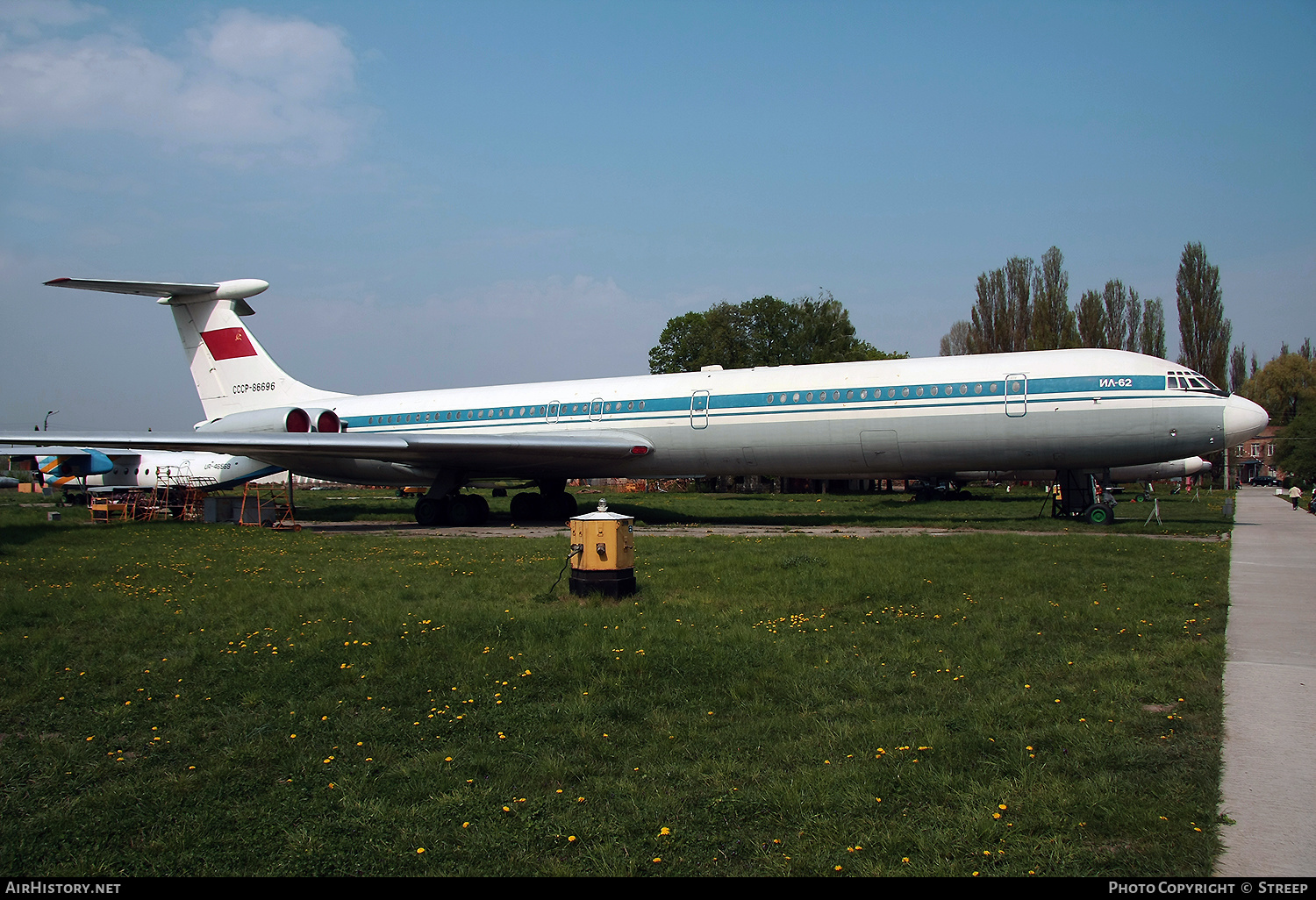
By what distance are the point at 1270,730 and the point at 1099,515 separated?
14.8 metres

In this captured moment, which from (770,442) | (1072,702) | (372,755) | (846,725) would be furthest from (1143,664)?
(770,442)

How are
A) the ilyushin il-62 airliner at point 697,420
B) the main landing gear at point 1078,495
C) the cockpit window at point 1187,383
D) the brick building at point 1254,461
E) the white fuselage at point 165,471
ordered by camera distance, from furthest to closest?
the brick building at point 1254,461 → the white fuselage at point 165,471 → the main landing gear at point 1078,495 → the ilyushin il-62 airliner at point 697,420 → the cockpit window at point 1187,383

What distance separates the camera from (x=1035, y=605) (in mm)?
8203

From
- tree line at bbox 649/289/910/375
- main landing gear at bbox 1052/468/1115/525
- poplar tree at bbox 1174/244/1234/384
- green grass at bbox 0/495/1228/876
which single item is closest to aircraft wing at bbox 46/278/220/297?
green grass at bbox 0/495/1228/876

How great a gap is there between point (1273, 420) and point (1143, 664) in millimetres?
83464

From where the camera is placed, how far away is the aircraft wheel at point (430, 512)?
2209cm

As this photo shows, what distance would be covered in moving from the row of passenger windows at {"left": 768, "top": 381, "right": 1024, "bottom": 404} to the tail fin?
1493 cm

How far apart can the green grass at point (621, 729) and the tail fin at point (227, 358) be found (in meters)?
17.4

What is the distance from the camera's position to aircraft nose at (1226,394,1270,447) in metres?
16.3

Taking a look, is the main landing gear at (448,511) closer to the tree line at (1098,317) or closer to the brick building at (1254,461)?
the tree line at (1098,317)

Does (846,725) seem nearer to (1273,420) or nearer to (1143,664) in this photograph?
(1143,664)

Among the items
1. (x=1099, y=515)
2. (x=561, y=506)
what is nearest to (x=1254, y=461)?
(x=1099, y=515)

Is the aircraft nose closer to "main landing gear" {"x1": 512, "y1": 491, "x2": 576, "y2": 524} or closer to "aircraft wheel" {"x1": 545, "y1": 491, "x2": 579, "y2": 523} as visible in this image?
"main landing gear" {"x1": 512, "y1": 491, "x2": 576, "y2": 524}

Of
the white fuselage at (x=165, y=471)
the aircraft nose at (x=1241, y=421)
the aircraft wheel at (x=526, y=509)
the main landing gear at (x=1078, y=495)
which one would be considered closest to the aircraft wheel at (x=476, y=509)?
the aircraft wheel at (x=526, y=509)
